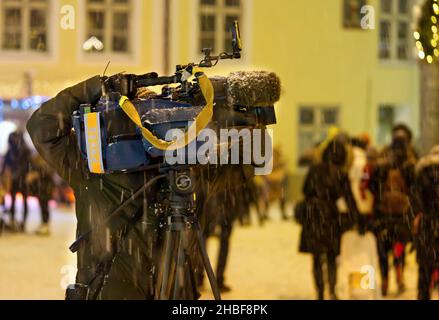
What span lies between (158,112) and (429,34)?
5698 millimetres

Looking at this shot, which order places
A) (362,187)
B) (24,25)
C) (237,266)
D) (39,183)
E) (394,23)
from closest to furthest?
(362,187), (237,266), (39,183), (24,25), (394,23)

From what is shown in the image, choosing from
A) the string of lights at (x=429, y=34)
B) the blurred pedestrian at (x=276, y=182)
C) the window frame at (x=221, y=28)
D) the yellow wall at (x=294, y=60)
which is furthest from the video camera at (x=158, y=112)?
the window frame at (x=221, y=28)

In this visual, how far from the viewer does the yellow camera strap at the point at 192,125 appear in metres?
3.62

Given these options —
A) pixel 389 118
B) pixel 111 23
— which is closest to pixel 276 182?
pixel 111 23

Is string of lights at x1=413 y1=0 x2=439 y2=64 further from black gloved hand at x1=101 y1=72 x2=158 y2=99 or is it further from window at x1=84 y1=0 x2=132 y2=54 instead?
window at x1=84 y1=0 x2=132 y2=54

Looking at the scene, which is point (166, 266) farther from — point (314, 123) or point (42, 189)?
point (314, 123)

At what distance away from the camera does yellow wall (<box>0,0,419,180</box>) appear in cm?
2078

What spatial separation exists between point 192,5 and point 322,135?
174 inches

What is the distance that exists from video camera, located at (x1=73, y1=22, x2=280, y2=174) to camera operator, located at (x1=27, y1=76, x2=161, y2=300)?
11cm

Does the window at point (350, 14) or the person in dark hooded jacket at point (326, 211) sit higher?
the window at point (350, 14)

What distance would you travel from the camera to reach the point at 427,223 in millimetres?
7473

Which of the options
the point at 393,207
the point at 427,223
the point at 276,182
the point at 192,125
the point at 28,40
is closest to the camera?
the point at 192,125

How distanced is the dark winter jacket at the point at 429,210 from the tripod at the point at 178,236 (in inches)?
158

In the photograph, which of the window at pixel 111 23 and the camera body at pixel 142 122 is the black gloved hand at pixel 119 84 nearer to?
the camera body at pixel 142 122
